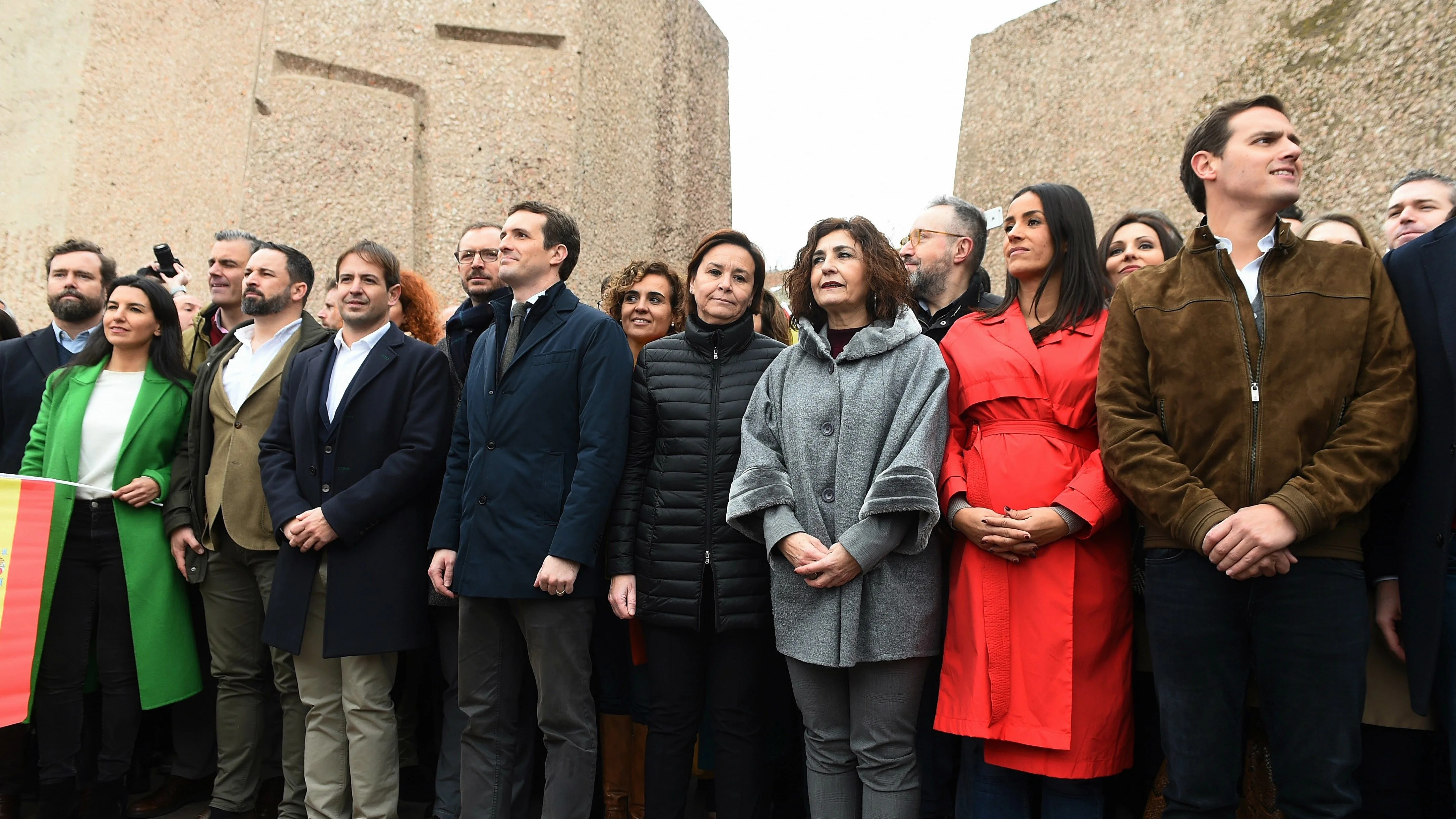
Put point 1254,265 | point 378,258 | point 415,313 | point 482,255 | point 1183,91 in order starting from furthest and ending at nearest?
point 1183,91 → point 415,313 → point 482,255 → point 378,258 → point 1254,265

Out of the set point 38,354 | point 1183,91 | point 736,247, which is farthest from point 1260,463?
point 1183,91

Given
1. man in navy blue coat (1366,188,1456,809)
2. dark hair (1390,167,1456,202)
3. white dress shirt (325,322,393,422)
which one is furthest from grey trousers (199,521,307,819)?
dark hair (1390,167,1456,202)

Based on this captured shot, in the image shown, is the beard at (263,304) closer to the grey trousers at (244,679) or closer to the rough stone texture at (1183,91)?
the grey trousers at (244,679)

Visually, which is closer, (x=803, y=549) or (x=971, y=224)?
(x=803, y=549)

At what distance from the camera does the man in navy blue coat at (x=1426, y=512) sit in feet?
6.08

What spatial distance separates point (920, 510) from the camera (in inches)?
89.0

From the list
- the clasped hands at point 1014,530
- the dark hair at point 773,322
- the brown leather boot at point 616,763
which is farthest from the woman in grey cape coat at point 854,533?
the dark hair at point 773,322

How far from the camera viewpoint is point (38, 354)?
146 inches

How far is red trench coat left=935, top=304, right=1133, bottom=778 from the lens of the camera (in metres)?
2.13

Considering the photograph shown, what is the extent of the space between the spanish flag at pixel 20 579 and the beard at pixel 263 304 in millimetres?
883

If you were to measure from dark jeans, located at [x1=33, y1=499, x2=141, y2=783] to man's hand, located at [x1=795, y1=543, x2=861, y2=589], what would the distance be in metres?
2.54

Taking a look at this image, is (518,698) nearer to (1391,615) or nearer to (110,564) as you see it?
(110,564)

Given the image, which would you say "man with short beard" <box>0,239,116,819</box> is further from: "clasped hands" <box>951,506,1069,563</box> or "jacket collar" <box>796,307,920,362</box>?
"clasped hands" <box>951,506,1069,563</box>

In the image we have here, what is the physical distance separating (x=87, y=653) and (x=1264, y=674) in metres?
3.65
